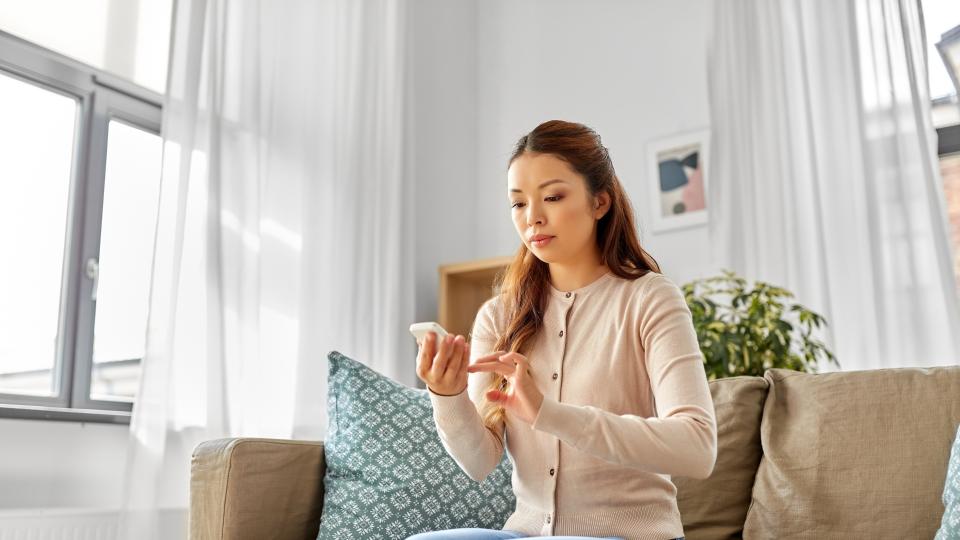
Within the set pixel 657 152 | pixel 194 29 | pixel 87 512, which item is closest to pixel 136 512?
pixel 87 512

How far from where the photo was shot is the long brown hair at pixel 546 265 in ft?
4.41

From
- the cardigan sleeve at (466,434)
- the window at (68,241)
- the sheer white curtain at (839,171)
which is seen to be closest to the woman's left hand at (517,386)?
the cardigan sleeve at (466,434)

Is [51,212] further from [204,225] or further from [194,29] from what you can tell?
[194,29]

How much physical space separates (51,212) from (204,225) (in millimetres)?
407

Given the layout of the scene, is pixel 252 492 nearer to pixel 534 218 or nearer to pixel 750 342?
pixel 534 218

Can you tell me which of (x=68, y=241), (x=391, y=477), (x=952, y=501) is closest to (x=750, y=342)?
(x=952, y=501)

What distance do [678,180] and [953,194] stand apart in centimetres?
92

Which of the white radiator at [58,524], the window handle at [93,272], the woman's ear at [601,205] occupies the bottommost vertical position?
the white radiator at [58,524]

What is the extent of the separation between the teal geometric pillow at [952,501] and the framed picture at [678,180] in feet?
5.89

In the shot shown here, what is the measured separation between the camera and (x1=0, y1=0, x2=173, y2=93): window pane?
2389 mm

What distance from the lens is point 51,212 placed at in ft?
7.95

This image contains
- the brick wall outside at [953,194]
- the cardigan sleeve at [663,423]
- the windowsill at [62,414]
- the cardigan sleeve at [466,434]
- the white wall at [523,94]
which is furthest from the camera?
the white wall at [523,94]

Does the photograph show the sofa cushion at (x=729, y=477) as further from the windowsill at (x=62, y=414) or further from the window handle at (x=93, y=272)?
the window handle at (x=93, y=272)

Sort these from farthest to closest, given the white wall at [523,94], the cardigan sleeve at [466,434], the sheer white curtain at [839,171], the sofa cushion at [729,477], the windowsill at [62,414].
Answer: the white wall at [523,94] < the sheer white curtain at [839,171] < the windowsill at [62,414] < the sofa cushion at [729,477] < the cardigan sleeve at [466,434]
